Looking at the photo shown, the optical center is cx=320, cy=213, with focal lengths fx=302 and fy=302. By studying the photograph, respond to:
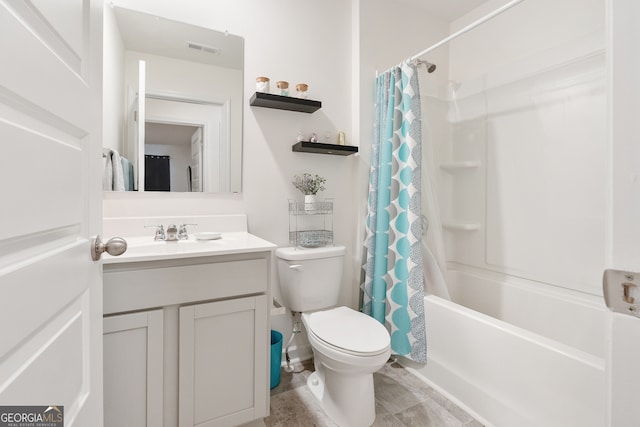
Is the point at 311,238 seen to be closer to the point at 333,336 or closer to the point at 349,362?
the point at 333,336

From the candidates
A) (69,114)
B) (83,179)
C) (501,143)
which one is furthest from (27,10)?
(501,143)

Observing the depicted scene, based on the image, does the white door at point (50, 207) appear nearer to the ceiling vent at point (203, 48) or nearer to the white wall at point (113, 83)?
the white wall at point (113, 83)

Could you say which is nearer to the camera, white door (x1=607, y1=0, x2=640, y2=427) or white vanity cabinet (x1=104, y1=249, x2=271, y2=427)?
white door (x1=607, y1=0, x2=640, y2=427)

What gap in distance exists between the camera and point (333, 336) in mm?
1468

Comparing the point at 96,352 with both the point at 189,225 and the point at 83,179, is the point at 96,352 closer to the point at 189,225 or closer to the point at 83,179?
the point at 83,179

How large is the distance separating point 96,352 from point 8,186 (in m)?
0.53

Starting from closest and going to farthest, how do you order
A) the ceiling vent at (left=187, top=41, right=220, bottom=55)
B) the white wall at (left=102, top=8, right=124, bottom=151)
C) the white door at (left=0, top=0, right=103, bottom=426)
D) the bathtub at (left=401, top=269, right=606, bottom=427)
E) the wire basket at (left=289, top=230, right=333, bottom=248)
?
1. the white door at (left=0, top=0, right=103, bottom=426)
2. the bathtub at (left=401, top=269, right=606, bottom=427)
3. the white wall at (left=102, top=8, right=124, bottom=151)
4. the ceiling vent at (left=187, top=41, right=220, bottom=55)
5. the wire basket at (left=289, top=230, right=333, bottom=248)

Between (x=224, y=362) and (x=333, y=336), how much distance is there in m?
0.51

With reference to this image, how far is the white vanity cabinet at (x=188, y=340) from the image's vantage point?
3.64 feet

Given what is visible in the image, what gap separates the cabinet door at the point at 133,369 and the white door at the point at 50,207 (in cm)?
40

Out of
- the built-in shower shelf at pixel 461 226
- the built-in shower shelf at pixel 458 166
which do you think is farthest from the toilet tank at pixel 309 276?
the built-in shower shelf at pixel 458 166

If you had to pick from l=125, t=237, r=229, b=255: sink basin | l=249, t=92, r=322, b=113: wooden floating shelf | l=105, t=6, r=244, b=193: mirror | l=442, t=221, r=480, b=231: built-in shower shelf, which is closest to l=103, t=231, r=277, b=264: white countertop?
l=125, t=237, r=229, b=255: sink basin

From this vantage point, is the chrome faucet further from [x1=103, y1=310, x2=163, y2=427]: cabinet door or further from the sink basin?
[x1=103, y1=310, x2=163, y2=427]: cabinet door

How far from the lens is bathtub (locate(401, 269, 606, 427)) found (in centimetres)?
121
